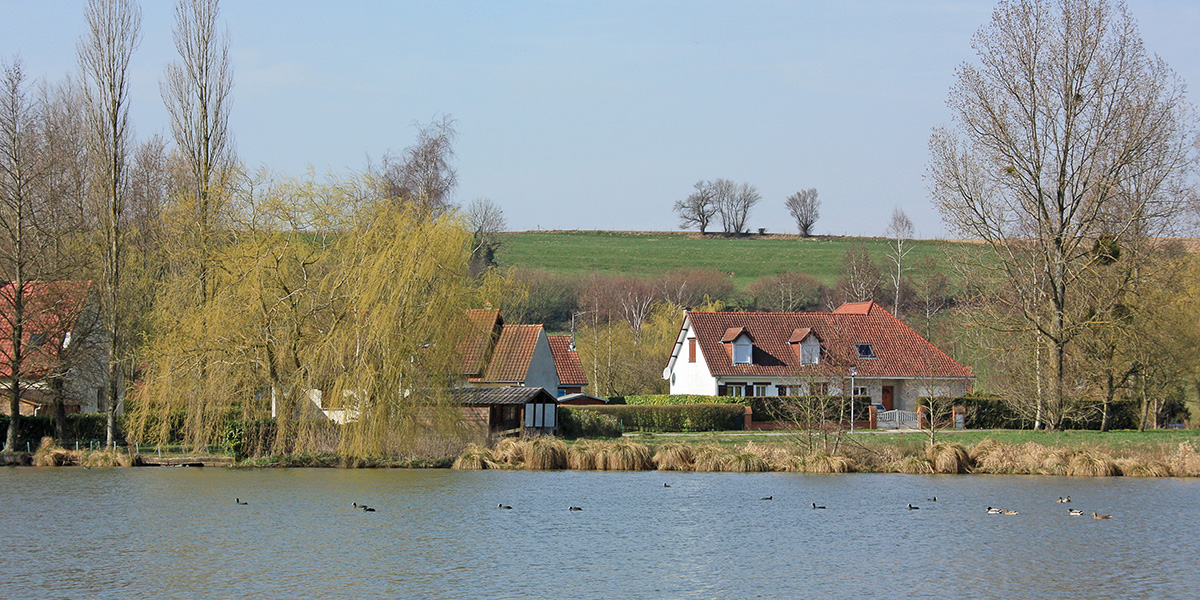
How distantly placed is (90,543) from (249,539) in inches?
107

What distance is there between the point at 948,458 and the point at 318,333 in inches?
734

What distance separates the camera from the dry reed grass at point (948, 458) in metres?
31.9

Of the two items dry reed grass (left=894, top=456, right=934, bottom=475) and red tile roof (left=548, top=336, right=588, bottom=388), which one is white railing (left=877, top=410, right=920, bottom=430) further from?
red tile roof (left=548, top=336, right=588, bottom=388)

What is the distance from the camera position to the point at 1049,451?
32125mm

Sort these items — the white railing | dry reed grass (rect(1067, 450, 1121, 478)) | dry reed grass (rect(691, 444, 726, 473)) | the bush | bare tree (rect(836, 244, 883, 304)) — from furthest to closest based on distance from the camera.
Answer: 1. bare tree (rect(836, 244, 883, 304))
2. the white railing
3. the bush
4. dry reed grass (rect(691, 444, 726, 473))
5. dry reed grass (rect(1067, 450, 1121, 478))

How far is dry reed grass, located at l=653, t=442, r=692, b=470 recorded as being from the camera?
33531mm

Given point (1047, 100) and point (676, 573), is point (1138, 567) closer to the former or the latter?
point (676, 573)

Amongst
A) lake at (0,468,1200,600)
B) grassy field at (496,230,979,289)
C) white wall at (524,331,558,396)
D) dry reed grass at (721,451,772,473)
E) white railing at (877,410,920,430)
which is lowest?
lake at (0,468,1200,600)

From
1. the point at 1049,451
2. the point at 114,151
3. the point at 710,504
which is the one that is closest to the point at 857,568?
the point at 710,504

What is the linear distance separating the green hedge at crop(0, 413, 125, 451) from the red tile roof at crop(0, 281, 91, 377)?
2.26 metres

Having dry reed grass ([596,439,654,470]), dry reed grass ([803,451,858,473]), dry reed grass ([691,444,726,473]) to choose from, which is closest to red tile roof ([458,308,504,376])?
dry reed grass ([596,439,654,470])

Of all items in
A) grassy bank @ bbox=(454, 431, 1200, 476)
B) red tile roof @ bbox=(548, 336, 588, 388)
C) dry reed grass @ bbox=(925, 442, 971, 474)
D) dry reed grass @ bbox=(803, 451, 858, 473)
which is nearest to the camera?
grassy bank @ bbox=(454, 431, 1200, 476)

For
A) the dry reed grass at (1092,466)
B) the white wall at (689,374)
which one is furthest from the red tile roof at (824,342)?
the dry reed grass at (1092,466)

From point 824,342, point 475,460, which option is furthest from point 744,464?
point 824,342
